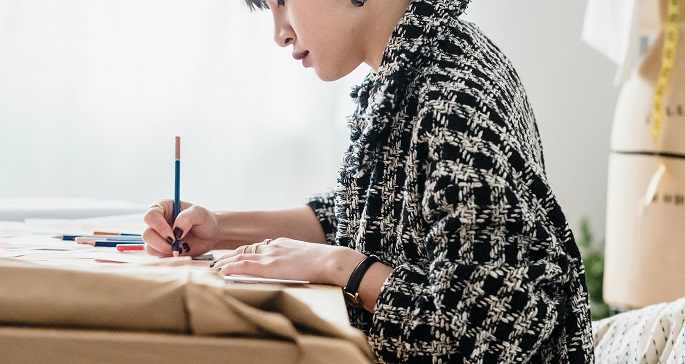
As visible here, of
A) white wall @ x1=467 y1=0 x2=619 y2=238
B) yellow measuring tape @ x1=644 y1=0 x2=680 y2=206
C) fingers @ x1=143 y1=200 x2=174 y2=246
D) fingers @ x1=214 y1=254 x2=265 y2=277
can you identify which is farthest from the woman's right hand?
white wall @ x1=467 y1=0 x2=619 y2=238

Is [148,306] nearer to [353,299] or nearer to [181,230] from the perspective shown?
[353,299]

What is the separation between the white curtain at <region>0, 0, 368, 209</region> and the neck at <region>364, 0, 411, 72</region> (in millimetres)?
1907

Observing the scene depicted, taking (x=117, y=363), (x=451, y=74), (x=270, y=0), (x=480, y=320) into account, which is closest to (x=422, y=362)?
(x=480, y=320)

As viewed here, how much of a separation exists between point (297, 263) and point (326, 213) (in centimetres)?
51

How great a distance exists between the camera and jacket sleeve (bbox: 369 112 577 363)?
0.79m

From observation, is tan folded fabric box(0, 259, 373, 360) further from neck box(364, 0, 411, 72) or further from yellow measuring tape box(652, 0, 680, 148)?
yellow measuring tape box(652, 0, 680, 148)

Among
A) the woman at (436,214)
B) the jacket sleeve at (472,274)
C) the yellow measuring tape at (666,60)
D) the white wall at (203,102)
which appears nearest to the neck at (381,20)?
the woman at (436,214)

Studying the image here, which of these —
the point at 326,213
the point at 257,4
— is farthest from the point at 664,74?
the point at 257,4

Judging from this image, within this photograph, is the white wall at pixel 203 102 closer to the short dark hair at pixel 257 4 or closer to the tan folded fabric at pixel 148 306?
the short dark hair at pixel 257 4

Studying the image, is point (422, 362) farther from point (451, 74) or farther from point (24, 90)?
point (24, 90)

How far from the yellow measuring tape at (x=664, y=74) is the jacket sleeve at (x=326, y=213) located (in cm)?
118

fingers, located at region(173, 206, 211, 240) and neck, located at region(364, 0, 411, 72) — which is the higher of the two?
neck, located at region(364, 0, 411, 72)

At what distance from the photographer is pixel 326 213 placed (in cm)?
135

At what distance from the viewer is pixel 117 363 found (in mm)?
426
